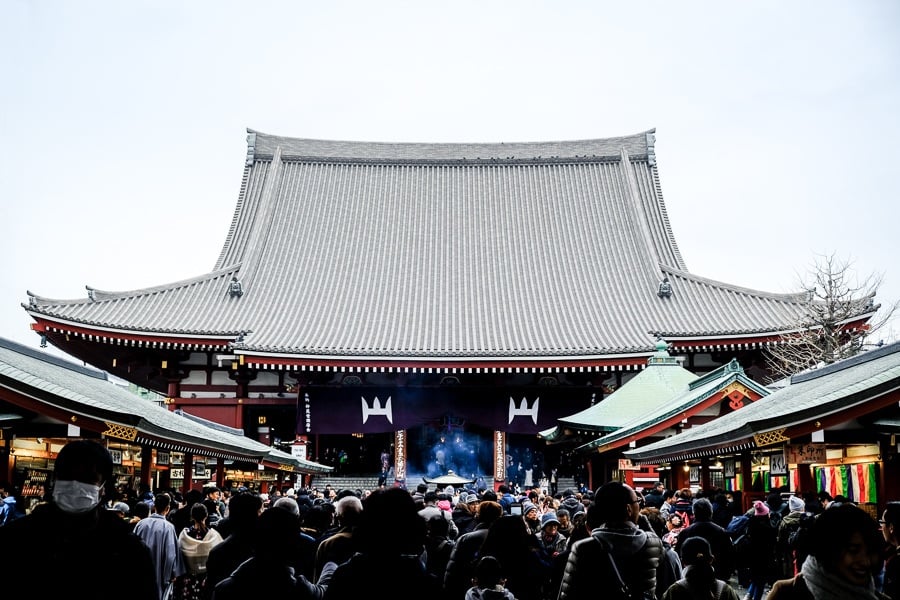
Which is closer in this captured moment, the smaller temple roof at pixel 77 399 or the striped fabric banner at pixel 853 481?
the smaller temple roof at pixel 77 399

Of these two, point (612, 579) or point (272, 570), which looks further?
point (612, 579)

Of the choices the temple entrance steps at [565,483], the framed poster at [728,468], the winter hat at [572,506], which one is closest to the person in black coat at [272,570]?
the winter hat at [572,506]

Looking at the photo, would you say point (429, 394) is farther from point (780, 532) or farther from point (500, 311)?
point (780, 532)

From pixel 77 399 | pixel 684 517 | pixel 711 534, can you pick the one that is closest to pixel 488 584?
pixel 711 534

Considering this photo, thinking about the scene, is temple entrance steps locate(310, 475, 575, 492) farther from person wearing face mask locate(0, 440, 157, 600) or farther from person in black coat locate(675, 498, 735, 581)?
person wearing face mask locate(0, 440, 157, 600)

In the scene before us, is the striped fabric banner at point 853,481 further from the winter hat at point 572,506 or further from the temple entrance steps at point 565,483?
the temple entrance steps at point 565,483

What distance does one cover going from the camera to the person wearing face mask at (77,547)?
3.45 m

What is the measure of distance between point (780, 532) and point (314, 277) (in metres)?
25.0

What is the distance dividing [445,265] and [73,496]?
1211 inches

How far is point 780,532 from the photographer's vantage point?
10.1 m

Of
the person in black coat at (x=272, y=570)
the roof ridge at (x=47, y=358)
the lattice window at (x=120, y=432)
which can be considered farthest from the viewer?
the roof ridge at (x=47, y=358)

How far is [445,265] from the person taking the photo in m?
34.2

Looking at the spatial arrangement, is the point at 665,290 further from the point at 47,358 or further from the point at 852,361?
the point at 47,358

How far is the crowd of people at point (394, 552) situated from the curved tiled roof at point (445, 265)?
743 inches
